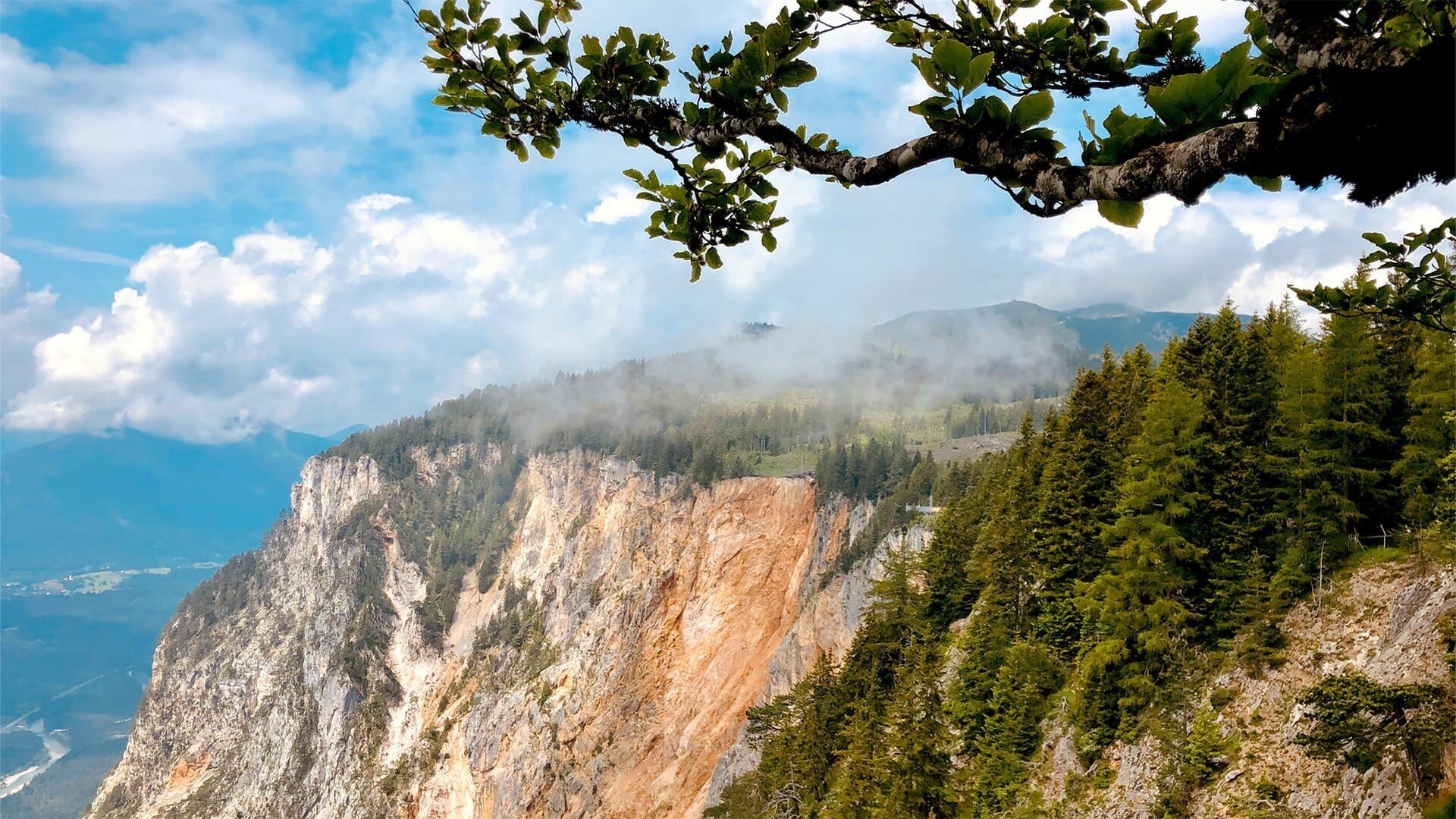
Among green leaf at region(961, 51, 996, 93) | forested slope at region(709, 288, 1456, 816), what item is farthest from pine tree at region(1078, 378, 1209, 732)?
green leaf at region(961, 51, 996, 93)

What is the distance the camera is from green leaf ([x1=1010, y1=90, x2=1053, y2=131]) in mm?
2240

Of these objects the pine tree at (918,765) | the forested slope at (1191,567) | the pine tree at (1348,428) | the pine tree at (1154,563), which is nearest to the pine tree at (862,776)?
the forested slope at (1191,567)

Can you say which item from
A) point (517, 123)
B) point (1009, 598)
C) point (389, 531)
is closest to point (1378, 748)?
point (1009, 598)

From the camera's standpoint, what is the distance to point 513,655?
3890 inches

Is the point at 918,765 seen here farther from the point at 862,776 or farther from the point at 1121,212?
the point at 1121,212

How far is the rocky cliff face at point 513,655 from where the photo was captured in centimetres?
6850


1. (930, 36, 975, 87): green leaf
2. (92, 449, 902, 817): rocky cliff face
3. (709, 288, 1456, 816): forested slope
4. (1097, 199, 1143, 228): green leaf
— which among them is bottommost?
(92, 449, 902, 817): rocky cliff face

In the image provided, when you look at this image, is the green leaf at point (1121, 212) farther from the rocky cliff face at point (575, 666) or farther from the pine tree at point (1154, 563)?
the pine tree at point (1154, 563)

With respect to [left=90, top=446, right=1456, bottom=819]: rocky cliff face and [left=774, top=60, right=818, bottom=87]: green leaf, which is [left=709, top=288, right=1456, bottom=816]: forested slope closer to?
[left=90, top=446, right=1456, bottom=819]: rocky cliff face

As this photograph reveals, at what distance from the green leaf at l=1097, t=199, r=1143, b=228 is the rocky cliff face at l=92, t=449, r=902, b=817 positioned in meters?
51.9

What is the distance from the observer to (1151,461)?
2147 centimetres

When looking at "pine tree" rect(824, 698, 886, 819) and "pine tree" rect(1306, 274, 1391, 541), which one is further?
"pine tree" rect(824, 698, 886, 819)

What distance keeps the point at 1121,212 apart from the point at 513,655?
106 metres

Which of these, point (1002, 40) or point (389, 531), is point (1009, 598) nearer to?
point (1002, 40)
